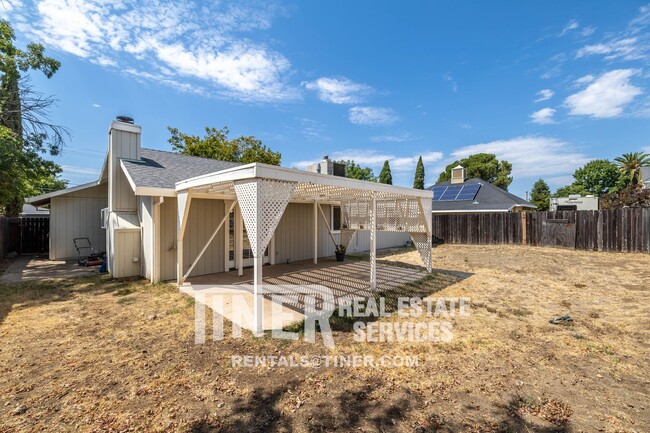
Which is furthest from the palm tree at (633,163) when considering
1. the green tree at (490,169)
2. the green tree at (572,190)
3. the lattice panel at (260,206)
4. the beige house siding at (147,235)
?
the beige house siding at (147,235)

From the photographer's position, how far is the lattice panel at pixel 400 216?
820cm

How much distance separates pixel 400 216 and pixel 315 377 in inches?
249

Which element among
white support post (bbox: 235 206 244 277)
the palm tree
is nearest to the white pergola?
white support post (bbox: 235 206 244 277)

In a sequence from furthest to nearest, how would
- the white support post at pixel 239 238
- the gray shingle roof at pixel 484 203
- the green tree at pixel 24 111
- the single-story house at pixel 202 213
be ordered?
the gray shingle roof at pixel 484 203 → the green tree at pixel 24 111 → the white support post at pixel 239 238 → the single-story house at pixel 202 213

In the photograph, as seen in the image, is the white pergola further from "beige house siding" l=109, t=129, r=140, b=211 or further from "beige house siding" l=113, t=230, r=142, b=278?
"beige house siding" l=109, t=129, r=140, b=211

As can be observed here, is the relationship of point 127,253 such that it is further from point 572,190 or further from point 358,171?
point 572,190

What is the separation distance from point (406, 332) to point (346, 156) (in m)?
34.3

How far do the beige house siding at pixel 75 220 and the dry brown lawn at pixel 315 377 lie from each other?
679 cm

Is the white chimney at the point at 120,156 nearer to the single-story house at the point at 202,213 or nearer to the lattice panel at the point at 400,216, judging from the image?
the single-story house at the point at 202,213

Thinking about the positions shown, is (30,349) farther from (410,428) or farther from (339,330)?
(410,428)

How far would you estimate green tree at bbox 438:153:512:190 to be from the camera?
35.2m

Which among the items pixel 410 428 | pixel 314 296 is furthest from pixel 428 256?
pixel 410 428

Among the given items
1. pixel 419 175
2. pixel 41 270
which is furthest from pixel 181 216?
pixel 419 175

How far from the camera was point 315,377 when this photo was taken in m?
3.02
